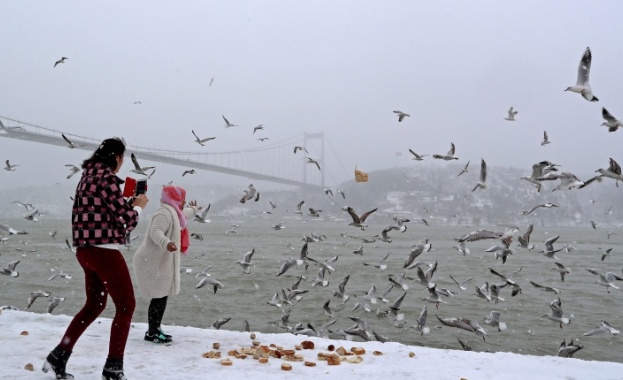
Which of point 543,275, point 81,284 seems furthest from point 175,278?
point 543,275

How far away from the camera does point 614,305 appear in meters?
15.5

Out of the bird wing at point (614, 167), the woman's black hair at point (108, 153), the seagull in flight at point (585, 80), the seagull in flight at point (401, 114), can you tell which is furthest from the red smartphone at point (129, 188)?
the seagull in flight at point (401, 114)

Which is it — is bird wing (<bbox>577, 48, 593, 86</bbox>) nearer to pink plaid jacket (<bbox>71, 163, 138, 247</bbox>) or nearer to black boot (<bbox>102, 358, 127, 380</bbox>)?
pink plaid jacket (<bbox>71, 163, 138, 247</bbox>)

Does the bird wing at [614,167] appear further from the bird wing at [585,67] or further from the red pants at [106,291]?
the red pants at [106,291]

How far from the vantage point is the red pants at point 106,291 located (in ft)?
11.1

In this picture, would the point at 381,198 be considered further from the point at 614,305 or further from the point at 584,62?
the point at 584,62

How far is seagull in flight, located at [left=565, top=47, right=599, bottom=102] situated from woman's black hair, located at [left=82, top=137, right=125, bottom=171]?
548 cm

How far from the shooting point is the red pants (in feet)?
11.1

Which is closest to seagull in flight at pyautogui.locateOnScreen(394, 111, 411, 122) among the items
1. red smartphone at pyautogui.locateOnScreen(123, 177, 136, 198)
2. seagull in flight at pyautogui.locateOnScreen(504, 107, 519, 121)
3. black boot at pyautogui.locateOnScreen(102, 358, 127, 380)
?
seagull in flight at pyautogui.locateOnScreen(504, 107, 519, 121)

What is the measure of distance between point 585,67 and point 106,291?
6177 millimetres

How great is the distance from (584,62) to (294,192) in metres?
68.7

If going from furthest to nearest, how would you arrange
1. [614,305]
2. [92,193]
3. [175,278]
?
[614,305]
[175,278]
[92,193]

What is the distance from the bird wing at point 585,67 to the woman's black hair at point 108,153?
18.5ft

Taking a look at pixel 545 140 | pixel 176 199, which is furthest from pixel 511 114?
pixel 176 199
